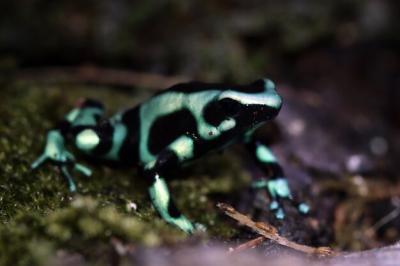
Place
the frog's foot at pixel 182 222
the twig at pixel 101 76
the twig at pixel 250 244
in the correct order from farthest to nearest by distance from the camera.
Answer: the twig at pixel 101 76 → the frog's foot at pixel 182 222 → the twig at pixel 250 244

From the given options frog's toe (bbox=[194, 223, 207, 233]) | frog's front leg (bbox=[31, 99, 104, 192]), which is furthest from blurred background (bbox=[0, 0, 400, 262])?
frog's toe (bbox=[194, 223, 207, 233])

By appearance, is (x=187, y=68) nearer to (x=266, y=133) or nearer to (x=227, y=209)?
(x=266, y=133)

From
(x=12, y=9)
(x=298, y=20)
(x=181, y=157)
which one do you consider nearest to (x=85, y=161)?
(x=181, y=157)

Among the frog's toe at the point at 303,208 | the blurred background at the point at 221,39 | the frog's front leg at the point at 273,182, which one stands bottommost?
the frog's toe at the point at 303,208

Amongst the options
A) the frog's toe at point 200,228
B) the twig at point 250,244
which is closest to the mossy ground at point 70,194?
the frog's toe at point 200,228

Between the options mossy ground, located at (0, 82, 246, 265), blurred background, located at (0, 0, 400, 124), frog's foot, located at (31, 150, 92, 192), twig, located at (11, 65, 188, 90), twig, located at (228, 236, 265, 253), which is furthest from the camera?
blurred background, located at (0, 0, 400, 124)

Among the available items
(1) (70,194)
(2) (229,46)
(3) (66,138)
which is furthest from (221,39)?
(1) (70,194)

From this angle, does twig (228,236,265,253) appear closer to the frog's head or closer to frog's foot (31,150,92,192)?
the frog's head

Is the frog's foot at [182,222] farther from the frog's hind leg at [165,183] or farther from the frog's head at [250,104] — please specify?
the frog's head at [250,104]
